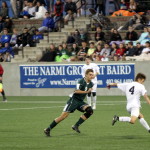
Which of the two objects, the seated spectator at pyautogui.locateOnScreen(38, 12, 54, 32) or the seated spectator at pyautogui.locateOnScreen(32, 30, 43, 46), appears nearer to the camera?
the seated spectator at pyautogui.locateOnScreen(32, 30, 43, 46)

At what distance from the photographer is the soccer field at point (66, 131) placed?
48.6 ft

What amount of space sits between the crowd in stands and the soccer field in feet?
21.5

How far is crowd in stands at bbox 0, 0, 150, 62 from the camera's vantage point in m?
34.1

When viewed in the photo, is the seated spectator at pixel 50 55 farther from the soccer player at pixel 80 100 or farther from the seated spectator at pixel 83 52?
the soccer player at pixel 80 100

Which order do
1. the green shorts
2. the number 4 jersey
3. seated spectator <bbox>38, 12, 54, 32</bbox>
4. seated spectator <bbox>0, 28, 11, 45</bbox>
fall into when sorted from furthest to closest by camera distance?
seated spectator <bbox>0, 28, 11, 45</bbox>
seated spectator <bbox>38, 12, 54, 32</bbox>
the green shorts
the number 4 jersey

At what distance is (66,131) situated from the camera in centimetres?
1812

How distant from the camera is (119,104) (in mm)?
28219

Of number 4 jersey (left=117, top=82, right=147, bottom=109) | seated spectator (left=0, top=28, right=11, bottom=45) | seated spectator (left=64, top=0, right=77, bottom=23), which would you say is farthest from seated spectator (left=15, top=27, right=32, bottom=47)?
number 4 jersey (left=117, top=82, right=147, bottom=109)

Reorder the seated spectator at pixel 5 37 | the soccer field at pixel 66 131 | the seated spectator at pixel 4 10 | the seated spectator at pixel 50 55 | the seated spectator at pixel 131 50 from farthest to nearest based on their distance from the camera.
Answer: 1. the seated spectator at pixel 4 10
2. the seated spectator at pixel 5 37
3. the seated spectator at pixel 50 55
4. the seated spectator at pixel 131 50
5. the soccer field at pixel 66 131

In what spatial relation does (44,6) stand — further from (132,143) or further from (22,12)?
(132,143)

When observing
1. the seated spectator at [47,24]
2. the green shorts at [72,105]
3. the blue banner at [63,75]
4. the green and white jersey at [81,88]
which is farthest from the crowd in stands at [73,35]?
the green shorts at [72,105]

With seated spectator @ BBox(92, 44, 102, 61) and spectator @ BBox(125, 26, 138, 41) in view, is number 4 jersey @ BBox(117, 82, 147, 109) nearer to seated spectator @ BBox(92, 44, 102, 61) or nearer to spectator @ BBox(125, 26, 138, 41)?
seated spectator @ BBox(92, 44, 102, 61)

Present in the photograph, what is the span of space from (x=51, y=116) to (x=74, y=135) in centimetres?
603

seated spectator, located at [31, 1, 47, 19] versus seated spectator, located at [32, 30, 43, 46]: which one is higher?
seated spectator, located at [31, 1, 47, 19]
